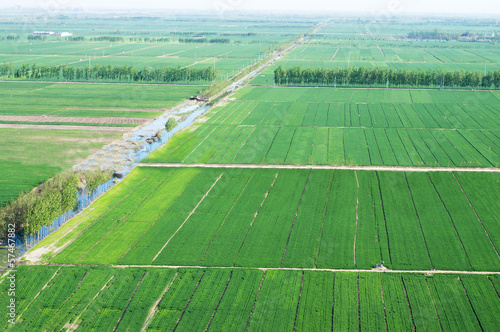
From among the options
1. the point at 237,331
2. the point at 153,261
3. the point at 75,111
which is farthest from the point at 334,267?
the point at 75,111

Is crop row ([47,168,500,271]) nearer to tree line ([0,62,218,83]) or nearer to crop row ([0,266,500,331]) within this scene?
crop row ([0,266,500,331])

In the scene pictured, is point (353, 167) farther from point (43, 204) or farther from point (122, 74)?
point (122, 74)

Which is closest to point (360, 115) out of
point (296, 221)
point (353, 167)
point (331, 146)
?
point (331, 146)

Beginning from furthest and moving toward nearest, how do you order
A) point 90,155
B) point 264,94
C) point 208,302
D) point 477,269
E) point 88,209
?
point 264,94
point 90,155
point 88,209
point 477,269
point 208,302

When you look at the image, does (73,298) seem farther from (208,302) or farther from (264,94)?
(264,94)

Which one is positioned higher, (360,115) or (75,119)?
(75,119)

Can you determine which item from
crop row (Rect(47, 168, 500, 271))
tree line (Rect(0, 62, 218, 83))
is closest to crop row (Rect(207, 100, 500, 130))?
crop row (Rect(47, 168, 500, 271))

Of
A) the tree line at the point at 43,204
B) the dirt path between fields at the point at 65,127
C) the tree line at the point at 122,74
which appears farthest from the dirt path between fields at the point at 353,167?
the tree line at the point at 122,74
